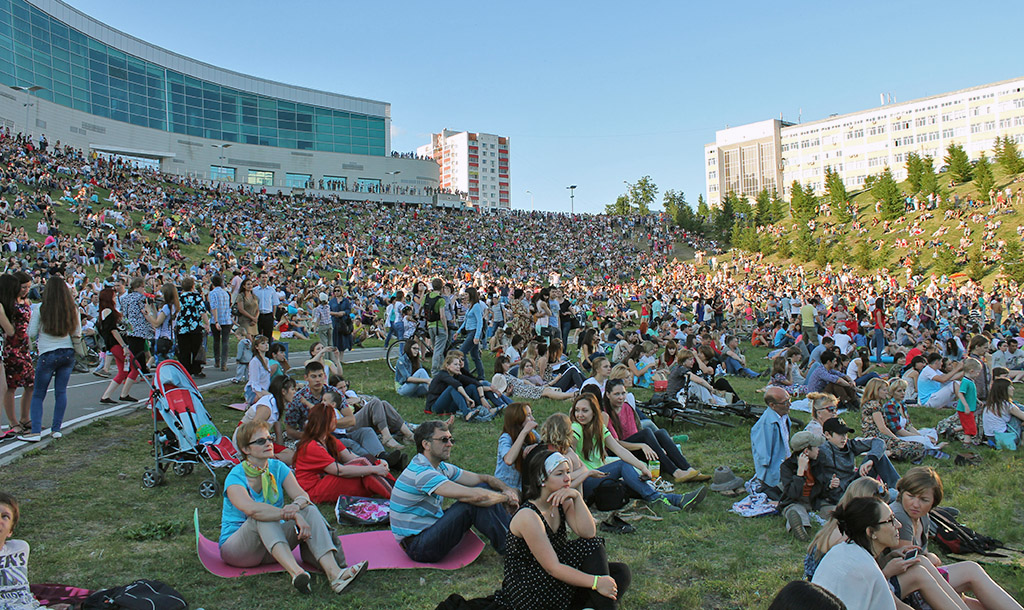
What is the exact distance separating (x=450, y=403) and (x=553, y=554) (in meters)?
6.18

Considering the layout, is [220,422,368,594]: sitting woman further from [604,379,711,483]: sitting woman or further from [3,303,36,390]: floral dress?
[3,303,36,390]: floral dress

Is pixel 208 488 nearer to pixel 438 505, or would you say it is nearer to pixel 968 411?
pixel 438 505

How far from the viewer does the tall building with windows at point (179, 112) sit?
162 ft

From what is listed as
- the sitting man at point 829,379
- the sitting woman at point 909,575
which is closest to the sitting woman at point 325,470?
the sitting woman at point 909,575

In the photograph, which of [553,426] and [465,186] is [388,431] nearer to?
[553,426]

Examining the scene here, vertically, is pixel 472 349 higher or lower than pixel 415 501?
higher

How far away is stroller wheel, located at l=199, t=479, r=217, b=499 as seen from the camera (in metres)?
6.07

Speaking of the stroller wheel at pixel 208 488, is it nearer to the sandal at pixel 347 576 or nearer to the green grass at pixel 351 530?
the green grass at pixel 351 530

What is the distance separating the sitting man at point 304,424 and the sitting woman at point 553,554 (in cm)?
334

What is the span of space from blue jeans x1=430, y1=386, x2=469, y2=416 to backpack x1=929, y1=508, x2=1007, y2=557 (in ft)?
19.0

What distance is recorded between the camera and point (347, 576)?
4281 millimetres

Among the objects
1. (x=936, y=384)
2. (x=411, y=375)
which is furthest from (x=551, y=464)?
(x=936, y=384)

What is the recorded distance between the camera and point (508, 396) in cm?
1076

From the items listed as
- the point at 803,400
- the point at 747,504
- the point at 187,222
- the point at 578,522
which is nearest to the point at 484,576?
the point at 578,522
